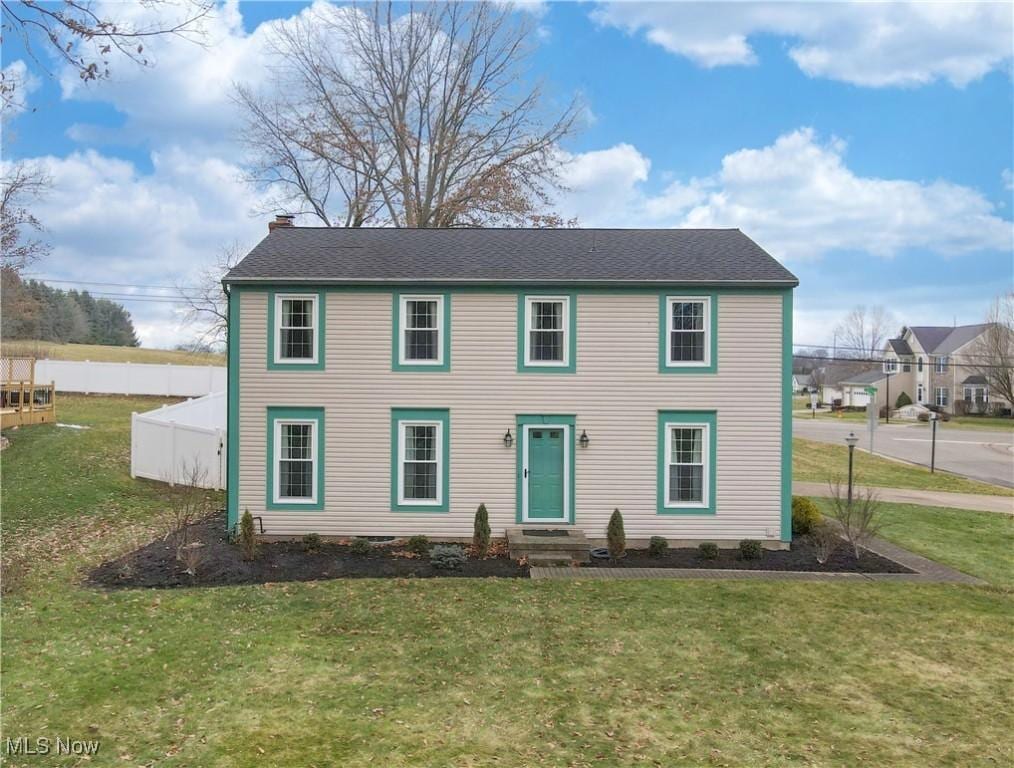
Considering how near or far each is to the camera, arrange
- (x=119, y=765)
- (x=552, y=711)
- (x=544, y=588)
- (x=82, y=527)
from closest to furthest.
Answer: (x=119, y=765)
(x=552, y=711)
(x=544, y=588)
(x=82, y=527)

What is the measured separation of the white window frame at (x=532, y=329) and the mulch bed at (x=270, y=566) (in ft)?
13.4

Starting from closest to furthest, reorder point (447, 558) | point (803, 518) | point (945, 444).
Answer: point (447, 558) < point (803, 518) < point (945, 444)

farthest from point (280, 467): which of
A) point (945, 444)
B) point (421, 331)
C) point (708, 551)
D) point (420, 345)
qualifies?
point (945, 444)

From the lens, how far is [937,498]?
21391 mm

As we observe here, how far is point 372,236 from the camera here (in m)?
16.2

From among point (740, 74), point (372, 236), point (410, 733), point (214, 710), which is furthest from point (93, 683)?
point (740, 74)

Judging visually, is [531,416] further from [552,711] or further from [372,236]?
[552,711]

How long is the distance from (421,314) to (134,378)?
1036 inches

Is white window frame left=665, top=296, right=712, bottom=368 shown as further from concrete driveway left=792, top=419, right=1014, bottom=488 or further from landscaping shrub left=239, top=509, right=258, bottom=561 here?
concrete driveway left=792, top=419, right=1014, bottom=488

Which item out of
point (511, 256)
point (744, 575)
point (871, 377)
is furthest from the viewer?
point (871, 377)

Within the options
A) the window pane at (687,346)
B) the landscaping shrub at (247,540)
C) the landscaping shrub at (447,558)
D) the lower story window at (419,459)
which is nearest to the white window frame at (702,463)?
the window pane at (687,346)

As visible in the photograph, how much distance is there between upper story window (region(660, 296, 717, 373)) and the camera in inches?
532

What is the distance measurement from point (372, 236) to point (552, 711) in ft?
41.4

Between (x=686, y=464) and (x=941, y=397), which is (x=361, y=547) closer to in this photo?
(x=686, y=464)
